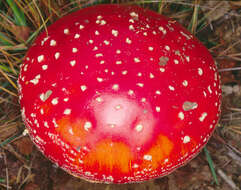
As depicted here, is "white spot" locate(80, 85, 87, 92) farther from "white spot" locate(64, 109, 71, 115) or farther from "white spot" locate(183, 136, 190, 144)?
"white spot" locate(183, 136, 190, 144)

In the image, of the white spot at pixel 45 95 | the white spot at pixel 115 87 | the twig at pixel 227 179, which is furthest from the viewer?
the twig at pixel 227 179

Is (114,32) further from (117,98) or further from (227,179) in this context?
(227,179)

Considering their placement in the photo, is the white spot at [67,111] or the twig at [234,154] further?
the twig at [234,154]

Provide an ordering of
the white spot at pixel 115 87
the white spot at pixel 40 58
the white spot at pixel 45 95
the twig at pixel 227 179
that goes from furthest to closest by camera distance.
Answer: the twig at pixel 227 179, the white spot at pixel 40 58, the white spot at pixel 45 95, the white spot at pixel 115 87

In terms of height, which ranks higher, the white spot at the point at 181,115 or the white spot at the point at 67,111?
the white spot at the point at 67,111

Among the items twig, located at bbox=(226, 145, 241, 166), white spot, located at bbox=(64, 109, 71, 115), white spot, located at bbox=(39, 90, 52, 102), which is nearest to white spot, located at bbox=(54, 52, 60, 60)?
white spot, located at bbox=(39, 90, 52, 102)

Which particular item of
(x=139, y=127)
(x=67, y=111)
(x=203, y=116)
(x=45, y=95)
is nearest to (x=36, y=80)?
(x=45, y=95)

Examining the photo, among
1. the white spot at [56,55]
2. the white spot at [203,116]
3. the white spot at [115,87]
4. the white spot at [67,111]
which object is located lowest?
the white spot at [203,116]

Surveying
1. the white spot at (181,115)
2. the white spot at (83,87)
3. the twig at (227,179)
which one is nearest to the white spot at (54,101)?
the white spot at (83,87)

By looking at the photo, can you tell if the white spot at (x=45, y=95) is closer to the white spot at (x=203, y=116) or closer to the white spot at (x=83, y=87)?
the white spot at (x=83, y=87)

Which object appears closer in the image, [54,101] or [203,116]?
[54,101]
